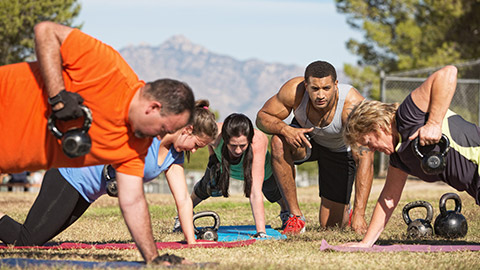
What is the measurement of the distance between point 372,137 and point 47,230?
307 centimetres

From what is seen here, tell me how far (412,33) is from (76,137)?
26.5 m

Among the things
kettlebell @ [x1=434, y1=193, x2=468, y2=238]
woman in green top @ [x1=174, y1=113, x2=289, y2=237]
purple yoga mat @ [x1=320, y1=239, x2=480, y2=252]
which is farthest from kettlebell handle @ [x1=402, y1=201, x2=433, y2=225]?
woman in green top @ [x1=174, y1=113, x2=289, y2=237]

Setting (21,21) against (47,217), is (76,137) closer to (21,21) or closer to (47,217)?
(47,217)

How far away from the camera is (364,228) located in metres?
7.24

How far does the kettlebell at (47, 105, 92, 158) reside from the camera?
384 cm

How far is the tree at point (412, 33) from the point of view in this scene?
88.9 feet

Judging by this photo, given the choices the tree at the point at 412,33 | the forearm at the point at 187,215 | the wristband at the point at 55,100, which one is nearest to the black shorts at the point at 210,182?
the forearm at the point at 187,215

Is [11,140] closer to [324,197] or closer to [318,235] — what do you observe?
[318,235]

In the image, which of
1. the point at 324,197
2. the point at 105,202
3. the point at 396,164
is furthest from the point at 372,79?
the point at 396,164

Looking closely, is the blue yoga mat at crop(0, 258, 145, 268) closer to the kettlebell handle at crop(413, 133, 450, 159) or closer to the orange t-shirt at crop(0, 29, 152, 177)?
the orange t-shirt at crop(0, 29, 152, 177)

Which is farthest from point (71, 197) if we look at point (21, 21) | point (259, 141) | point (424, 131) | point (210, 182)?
point (21, 21)

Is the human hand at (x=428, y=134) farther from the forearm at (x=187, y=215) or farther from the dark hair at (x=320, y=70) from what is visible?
the dark hair at (x=320, y=70)

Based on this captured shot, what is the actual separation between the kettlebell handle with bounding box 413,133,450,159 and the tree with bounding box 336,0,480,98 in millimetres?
22952

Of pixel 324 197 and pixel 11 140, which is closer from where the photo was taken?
pixel 11 140
